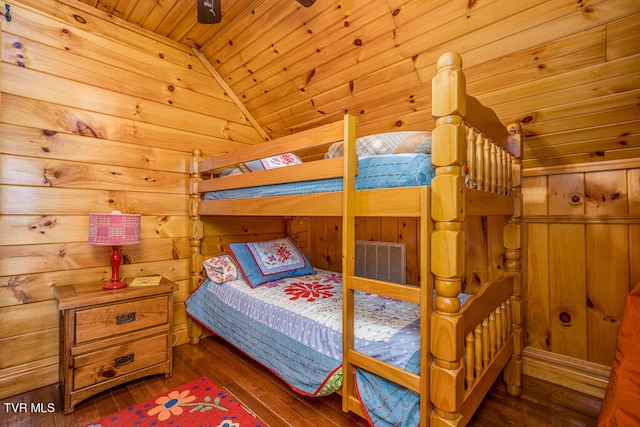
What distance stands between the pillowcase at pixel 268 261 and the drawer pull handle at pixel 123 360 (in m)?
0.78

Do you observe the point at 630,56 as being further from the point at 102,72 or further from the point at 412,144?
the point at 102,72

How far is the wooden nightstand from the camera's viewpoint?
157cm

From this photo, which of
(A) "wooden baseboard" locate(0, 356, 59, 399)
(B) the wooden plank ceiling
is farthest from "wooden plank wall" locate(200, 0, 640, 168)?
(A) "wooden baseboard" locate(0, 356, 59, 399)

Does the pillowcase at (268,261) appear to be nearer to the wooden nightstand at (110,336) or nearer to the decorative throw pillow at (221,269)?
the decorative throw pillow at (221,269)

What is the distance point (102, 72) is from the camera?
2.02 metres

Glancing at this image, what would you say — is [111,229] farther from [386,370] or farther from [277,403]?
[386,370]

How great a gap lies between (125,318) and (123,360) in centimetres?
24

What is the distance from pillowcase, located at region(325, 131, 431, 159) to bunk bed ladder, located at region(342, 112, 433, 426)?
1.05 feet

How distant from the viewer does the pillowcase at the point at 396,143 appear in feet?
4.80

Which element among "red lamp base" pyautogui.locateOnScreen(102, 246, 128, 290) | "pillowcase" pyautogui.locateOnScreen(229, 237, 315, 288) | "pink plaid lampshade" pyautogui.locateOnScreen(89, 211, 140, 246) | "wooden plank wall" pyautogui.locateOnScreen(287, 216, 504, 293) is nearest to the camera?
"pink plaid lampshade" pyautogui.locateOnScreen(89, 211, 140, 246)

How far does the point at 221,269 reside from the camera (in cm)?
222

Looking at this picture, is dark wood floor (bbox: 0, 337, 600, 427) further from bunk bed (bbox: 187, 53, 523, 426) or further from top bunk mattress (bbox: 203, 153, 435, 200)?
top bunk mattress (bbox: 203, 153, 435, 200)

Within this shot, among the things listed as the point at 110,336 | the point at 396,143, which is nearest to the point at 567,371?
the point at 396,143

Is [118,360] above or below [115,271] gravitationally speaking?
below
